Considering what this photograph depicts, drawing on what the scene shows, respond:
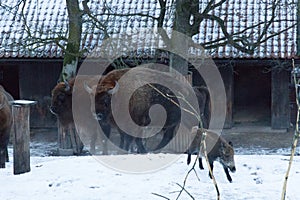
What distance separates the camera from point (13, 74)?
16.6 metres

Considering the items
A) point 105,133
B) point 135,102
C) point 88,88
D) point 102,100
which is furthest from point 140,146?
point 88,88

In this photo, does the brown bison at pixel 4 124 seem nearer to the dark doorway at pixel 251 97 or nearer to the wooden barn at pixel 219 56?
the wooden barn at pixel 219 56

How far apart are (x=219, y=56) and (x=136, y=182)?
26.3ft

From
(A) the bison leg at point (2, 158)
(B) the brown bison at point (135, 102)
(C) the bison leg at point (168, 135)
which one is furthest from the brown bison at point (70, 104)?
(A) the bison leg at point (2, 158)

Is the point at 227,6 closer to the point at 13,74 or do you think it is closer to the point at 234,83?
the point at 234,83

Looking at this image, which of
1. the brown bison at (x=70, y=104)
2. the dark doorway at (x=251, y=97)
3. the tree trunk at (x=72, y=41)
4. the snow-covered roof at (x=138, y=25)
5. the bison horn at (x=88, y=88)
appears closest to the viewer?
the bison horn at (x=88, y=88)

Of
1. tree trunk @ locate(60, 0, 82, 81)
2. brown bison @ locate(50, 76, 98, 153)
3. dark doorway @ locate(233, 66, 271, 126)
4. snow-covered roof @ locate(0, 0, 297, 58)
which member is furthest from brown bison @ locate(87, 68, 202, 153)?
dark doorway @ locate(233, 66, 271, 126)

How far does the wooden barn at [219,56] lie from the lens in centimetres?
1375

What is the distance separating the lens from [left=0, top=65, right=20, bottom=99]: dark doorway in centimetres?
1644

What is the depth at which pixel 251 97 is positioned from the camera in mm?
15508

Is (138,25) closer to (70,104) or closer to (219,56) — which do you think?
(219,56)

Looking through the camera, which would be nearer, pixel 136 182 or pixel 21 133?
pixel 136 182

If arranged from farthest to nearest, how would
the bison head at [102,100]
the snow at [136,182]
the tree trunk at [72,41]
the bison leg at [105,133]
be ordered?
the tree trunk at [72,41]
the bison leg at [105,133]
the bison head at [102,100]
the snow at [136,182]

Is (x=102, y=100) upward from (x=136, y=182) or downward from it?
upward
